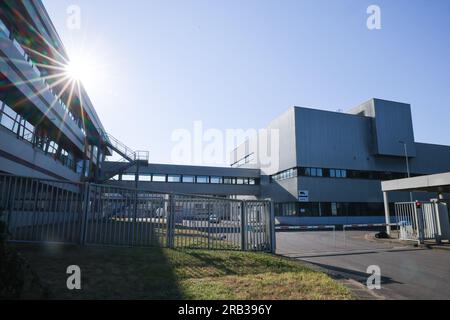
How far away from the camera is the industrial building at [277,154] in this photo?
16047 mm

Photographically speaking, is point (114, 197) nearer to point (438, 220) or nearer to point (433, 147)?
point (438, 220)

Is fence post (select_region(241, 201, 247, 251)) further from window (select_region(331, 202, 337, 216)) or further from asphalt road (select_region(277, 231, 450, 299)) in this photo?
window (select_region(331, 202, 337, 216))

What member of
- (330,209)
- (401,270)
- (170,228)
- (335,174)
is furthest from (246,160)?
(401,270)

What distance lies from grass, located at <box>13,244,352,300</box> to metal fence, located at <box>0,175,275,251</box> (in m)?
0.56

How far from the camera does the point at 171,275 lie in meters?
6.18

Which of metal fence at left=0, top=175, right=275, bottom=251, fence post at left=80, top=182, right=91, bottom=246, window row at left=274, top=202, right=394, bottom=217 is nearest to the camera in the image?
metal fence at left=0, top=175, right=275, bottom=251

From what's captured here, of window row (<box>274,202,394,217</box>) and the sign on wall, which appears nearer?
the sign on wall

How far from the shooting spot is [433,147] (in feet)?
138

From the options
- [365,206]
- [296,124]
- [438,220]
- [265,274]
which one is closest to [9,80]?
[265,274]

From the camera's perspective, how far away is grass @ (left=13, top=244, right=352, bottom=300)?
16.6ft

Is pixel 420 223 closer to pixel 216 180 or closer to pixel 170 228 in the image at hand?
pixel 170 228

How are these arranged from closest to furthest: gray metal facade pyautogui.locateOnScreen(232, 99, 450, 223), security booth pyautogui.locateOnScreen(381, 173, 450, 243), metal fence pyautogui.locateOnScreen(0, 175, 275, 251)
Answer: metal fence pyautogui.locateOnScreen(0, 175, 275, 251) → security booth pyautogui.locateOnScreen(381, 173, 450, 243) → gray metal facade pyautogui.locateOnScreen(232, 99, 450, 223)

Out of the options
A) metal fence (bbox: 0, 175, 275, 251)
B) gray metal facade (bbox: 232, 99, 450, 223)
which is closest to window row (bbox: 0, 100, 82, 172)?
metal fence (bbox: 0, 175, 275, 251)

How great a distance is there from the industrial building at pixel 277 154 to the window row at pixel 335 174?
0.43ft
